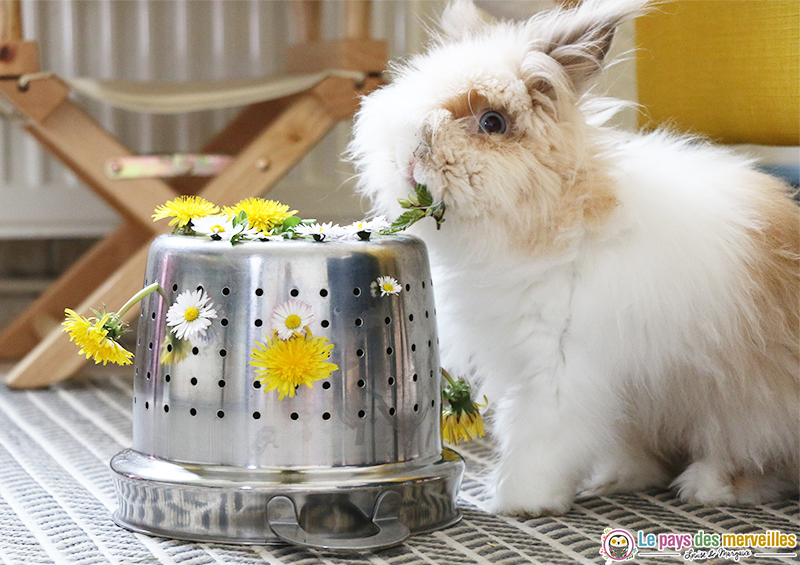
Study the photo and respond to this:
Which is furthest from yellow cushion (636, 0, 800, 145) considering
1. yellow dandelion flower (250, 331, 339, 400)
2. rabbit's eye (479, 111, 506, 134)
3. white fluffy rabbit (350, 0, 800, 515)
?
yellow dandelion flower (250, 331, 339, 400)

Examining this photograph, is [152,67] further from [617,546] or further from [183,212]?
[617,546]

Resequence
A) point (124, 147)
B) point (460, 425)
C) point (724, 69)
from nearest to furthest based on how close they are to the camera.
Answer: point (460, 425) → point (724, 69) → point (124, 147)

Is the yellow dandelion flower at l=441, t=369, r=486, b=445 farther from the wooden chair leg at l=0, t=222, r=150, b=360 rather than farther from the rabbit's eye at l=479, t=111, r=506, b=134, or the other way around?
the wooden chair leg at l=0, t=222, r=150, b=360

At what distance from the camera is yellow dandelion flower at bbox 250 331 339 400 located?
0.83m

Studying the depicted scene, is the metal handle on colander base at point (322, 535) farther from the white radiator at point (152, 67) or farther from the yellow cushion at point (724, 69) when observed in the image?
the white radiator at point (152, 67)

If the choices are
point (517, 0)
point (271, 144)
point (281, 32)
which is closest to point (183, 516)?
point (517, 0)

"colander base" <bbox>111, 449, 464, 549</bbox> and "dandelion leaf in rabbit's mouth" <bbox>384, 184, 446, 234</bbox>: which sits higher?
"dandelion leaf in rabbit's mouth" <bbox>384, 184, 446, 234</bbox>

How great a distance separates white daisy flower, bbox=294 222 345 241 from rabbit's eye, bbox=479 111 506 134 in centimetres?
18

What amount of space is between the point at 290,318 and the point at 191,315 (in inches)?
3.8

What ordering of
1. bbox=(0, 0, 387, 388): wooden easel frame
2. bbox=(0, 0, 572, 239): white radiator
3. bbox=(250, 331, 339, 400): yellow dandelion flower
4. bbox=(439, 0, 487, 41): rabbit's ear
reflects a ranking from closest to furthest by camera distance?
bbox=(250, 331, 339, 400): yellow dandelion flower < bbox=(439, 0, 487, 41): rabbit's ear < bbox=(0, 0, 387, 388): wooden easel frame < bbox=(0, 0, 572, 239): white radiator

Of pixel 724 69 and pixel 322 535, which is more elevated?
pixel 724 69

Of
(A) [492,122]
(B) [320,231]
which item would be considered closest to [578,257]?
(A) [492,122]

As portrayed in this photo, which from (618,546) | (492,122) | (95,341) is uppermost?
(492,122)

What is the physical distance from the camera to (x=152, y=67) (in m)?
2.09
